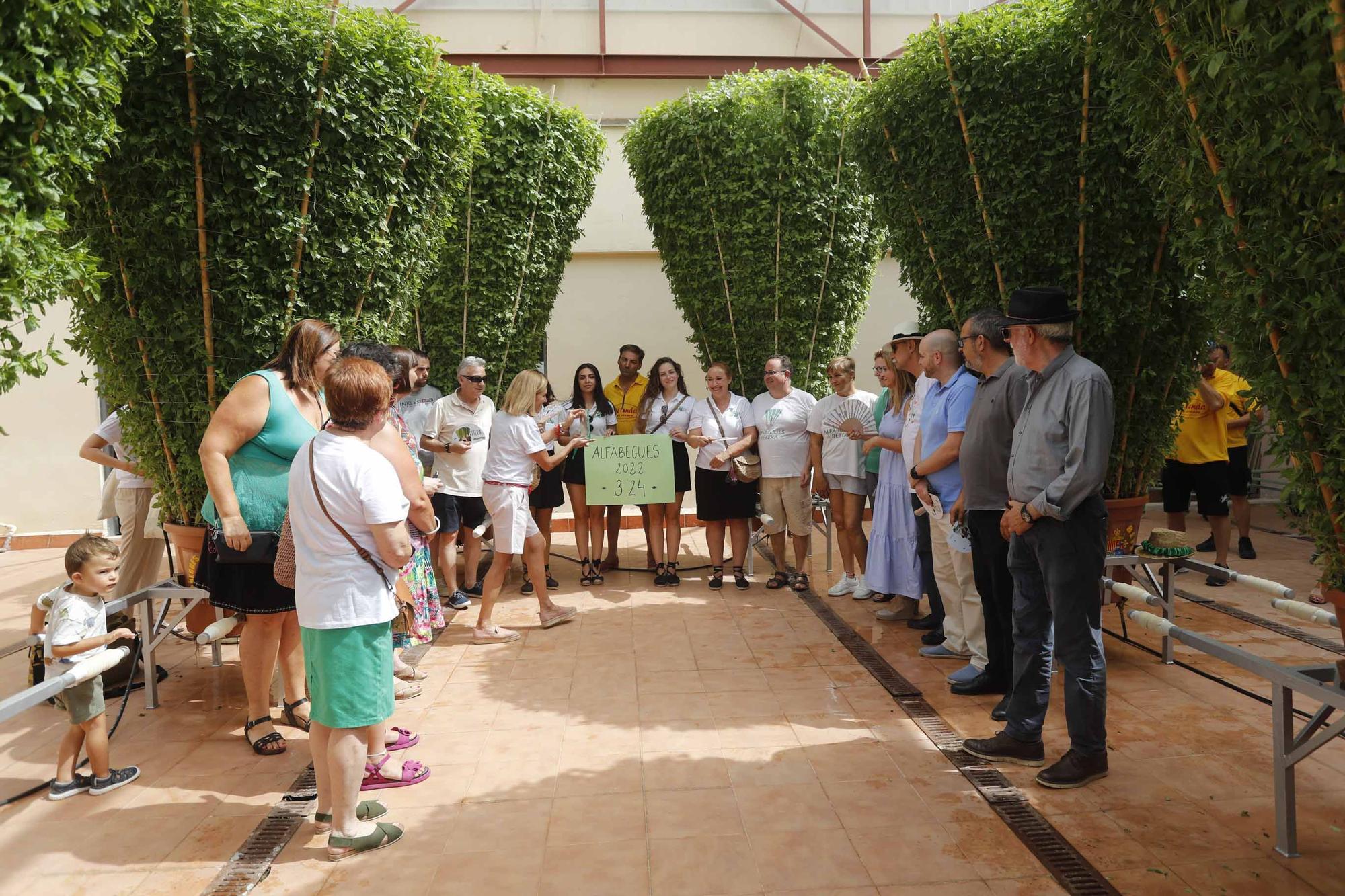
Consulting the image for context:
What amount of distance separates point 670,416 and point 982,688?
11.5 ft

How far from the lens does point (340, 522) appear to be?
293cm

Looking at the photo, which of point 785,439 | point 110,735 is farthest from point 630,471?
point 110,735

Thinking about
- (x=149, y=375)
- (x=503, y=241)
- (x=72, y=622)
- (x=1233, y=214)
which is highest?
(x=503, y=241)

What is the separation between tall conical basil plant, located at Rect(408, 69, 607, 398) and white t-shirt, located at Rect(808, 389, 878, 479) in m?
2.53

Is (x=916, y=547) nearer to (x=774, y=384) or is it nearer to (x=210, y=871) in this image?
(x=774, y=384)

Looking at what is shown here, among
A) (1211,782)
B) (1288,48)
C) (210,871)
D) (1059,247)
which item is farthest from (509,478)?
(1288,48)

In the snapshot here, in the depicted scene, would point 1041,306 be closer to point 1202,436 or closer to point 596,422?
point 596,422

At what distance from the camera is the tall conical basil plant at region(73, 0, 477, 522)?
3.95 m

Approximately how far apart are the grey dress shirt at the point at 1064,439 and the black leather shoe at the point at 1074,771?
3.04 ft

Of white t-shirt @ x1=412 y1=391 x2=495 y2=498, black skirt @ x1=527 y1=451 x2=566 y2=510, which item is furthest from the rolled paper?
black skirt @ x1=527 y1=451 x2=566 y2=510

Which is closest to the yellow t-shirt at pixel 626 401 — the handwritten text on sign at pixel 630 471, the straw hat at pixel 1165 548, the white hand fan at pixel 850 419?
the handwritten text on sign at pixel 630 471

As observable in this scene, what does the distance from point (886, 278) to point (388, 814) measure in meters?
9.04

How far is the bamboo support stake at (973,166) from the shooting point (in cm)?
480

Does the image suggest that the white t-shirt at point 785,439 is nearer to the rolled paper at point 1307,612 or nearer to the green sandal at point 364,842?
the rolled paper at point 1307,612
